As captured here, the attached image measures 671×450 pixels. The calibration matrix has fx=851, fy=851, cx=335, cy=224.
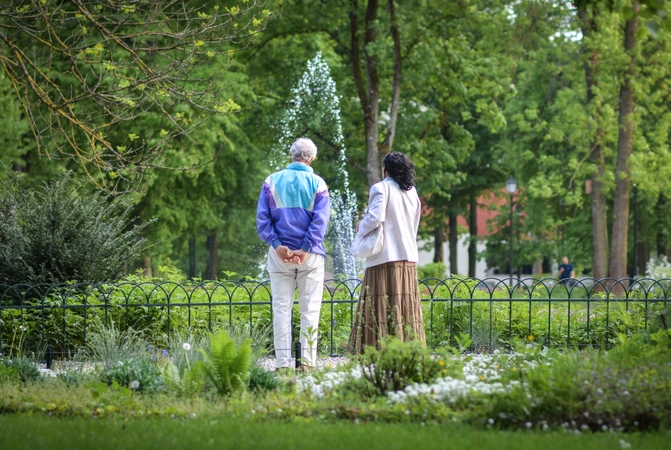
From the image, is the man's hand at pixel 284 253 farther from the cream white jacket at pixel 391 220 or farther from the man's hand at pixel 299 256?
the cream white jacket at pixel 391 220

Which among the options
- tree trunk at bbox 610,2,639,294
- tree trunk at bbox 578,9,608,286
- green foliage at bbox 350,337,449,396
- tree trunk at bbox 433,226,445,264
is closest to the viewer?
green foliage at bbox 350,337,449,396

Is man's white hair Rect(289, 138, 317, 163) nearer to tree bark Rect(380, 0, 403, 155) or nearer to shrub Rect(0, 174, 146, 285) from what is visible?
shrub Rect(0, 174, 146, 285)

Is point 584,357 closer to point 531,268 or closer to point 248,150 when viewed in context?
point 248,150

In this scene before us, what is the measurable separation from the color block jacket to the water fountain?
1334 centimetres

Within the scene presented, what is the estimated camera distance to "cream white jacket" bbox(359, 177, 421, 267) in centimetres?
709

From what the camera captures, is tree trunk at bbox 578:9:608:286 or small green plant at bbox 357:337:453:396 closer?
small green plant at bbox 357:337:453:396

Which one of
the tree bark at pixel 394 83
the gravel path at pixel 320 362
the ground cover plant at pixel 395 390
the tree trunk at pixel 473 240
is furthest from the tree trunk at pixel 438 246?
the ground cover plant at pixel 395 390

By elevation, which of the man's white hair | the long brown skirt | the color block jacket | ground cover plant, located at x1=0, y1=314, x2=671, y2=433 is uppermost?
the man's white hair

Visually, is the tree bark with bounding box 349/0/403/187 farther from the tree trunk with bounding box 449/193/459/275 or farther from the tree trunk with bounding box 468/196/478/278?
the tree trunk with bounding box 468/196/478/278

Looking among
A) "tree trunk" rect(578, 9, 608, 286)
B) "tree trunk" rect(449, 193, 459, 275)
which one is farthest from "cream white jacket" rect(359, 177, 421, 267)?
"tree trunk" rect(449, 193, 459, 275)

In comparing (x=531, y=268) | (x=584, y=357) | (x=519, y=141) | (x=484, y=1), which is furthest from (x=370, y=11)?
(x=531, y=268)

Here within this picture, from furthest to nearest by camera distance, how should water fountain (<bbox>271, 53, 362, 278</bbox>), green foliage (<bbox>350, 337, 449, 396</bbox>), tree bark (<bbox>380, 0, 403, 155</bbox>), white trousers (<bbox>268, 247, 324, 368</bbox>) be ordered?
water fountain (<bbox>271, 53, 362, 278</bbox>)
tree bark (<bbox>380, 0, 403, 155</bbox>)
white trousers (<bbox>268, 247, 324, 368</bbox>)
green foliage (<bbox>350, 337, 449, 396</bbox>)

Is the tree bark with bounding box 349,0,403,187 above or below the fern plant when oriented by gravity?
above

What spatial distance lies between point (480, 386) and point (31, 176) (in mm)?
15085
